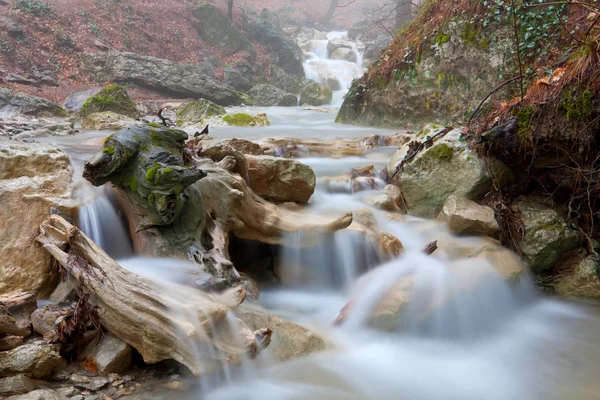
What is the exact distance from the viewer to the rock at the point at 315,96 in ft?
60.0

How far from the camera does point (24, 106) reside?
1045cm

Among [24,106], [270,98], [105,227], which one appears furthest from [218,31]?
[105,227]

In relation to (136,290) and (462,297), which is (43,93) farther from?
(462,297)

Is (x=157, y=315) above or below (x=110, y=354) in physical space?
above

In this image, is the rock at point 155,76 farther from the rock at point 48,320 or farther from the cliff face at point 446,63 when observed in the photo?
the rock at point 48,320

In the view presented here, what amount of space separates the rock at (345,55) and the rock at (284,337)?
2473 centimetres

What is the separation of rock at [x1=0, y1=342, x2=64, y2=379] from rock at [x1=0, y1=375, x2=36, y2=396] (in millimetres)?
89

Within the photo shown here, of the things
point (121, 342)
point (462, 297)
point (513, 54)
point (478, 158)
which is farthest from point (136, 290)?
point (513, 54)

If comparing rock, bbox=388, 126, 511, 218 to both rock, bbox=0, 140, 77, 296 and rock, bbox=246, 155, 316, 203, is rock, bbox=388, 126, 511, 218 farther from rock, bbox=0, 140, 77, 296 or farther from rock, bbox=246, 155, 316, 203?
rock, bbox=0, 140, 77, 296

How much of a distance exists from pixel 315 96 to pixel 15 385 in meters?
17.5

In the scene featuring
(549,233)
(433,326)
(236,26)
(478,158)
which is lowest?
(433,326)

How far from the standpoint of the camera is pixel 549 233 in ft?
13.5

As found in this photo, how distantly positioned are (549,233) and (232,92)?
48.5ft

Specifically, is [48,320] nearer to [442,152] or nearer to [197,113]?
[442,152]
